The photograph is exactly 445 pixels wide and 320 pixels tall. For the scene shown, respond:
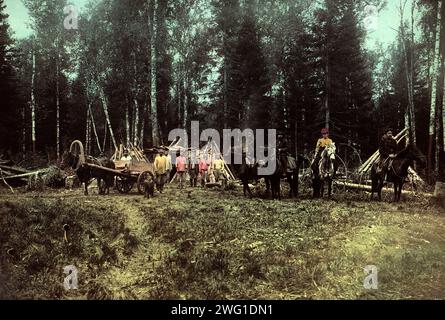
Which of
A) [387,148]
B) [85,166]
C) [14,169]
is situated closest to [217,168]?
[85,166]

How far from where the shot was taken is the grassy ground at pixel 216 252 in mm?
6281

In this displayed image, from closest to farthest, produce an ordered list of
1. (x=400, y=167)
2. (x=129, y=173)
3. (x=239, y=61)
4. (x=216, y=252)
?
(x=216, y=252), (x=400, y=167), (x=129, y=173), (x=239, y=61)

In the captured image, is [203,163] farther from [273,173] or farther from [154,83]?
[273,173]

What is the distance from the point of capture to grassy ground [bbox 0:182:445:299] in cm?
628

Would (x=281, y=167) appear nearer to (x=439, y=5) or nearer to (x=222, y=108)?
(x=439, y=5)

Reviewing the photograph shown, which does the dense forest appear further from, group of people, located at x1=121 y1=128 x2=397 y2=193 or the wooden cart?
the wooden cart

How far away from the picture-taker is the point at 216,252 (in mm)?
7539

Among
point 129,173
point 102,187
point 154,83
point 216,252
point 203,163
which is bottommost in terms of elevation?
point 216,252

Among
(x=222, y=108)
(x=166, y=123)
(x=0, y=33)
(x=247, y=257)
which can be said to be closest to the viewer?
(x=247, y=257)

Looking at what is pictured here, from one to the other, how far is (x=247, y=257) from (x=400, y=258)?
2909mm

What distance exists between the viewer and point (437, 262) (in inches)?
294

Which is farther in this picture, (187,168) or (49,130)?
(49,130)
